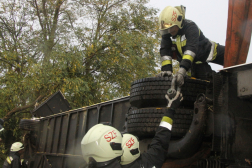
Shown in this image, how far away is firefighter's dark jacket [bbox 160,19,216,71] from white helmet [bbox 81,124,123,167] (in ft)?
5.37

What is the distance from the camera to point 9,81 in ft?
47.0

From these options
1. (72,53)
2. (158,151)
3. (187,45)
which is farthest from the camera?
(72,53)

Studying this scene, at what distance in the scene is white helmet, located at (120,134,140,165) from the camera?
113 inches

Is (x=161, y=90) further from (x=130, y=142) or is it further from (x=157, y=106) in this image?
(x=130, y=142)

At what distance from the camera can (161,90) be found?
11.9 ft

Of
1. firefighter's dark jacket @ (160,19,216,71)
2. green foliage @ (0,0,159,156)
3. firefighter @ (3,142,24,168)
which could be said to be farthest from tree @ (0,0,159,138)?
firefighter's dark jacket @ (160,19,216,71)

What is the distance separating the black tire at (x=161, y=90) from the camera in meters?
3.60

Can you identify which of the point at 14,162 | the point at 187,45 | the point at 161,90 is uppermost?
the point at 187,45

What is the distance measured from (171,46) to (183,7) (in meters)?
0.60

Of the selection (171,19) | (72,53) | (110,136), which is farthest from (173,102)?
(72,53)

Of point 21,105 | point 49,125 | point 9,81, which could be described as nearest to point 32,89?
point 9,81

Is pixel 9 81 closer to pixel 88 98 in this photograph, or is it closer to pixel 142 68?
pixel 88 98

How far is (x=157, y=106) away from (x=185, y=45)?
1033mm

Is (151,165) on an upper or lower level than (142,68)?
lower
